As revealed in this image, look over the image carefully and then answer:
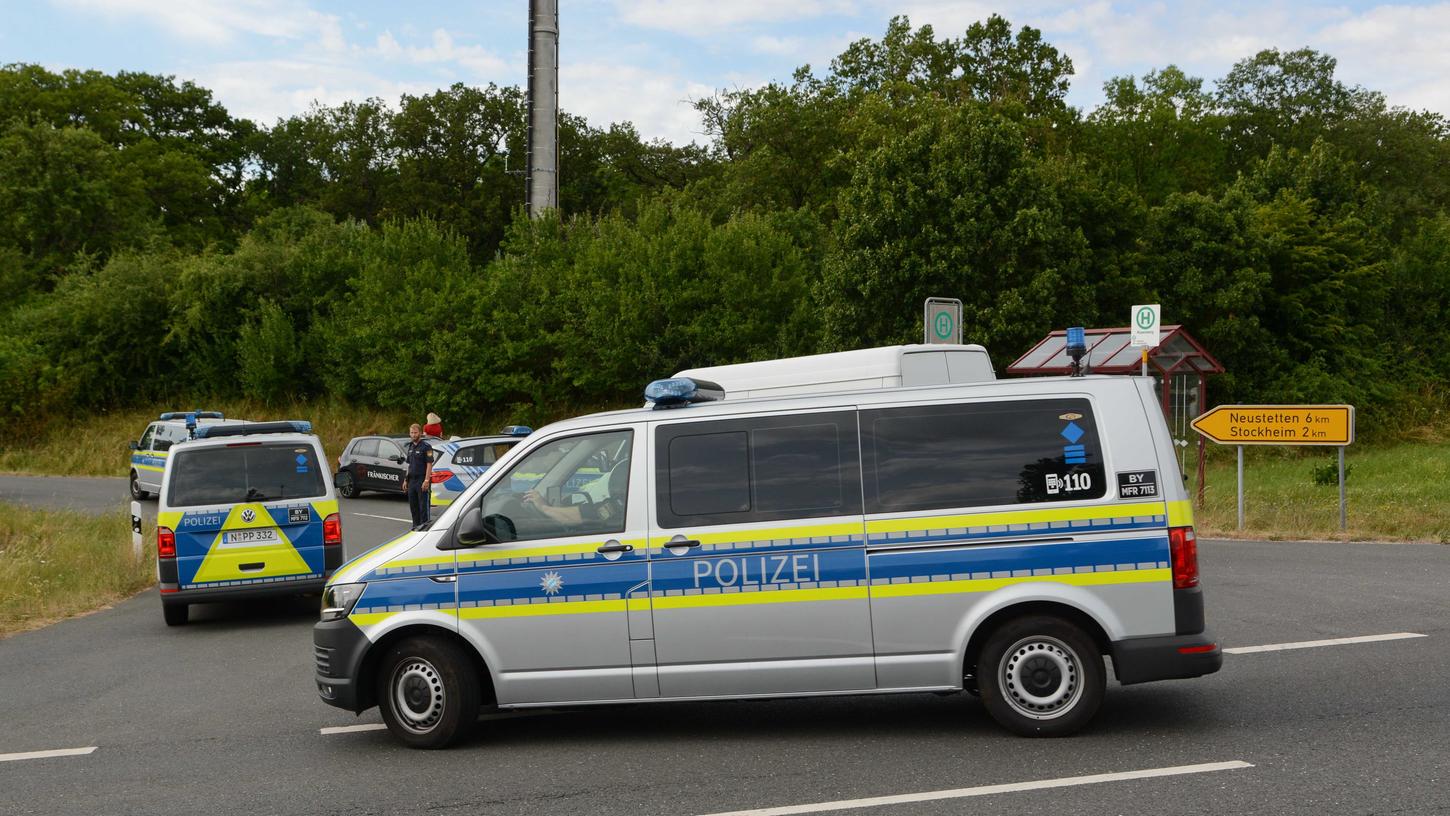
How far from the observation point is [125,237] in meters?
59.0

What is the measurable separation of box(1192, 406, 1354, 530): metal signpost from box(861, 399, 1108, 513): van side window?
12007mm

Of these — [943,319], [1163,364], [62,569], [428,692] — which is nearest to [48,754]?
[428,692]

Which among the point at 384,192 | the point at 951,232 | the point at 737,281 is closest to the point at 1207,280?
the point at 951,232

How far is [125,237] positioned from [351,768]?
192 feet

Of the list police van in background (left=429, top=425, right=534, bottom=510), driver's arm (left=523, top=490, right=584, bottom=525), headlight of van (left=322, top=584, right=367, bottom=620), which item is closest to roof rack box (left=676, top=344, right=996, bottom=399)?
driver's arm (left=523, top=490, right=584, bottom=525)

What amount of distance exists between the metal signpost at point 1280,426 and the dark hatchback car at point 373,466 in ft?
59.2

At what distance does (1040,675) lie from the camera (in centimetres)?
721

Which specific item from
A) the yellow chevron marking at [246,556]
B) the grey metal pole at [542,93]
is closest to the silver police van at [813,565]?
the yellow chevron marking at [246,556]

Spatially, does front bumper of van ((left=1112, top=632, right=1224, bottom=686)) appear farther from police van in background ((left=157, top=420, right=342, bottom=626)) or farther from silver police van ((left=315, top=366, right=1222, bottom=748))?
police van in background ((left=157, top=420, right=342, bottom=626))

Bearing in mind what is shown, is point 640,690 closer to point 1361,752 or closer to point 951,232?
point 1361,752

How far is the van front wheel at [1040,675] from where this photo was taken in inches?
281

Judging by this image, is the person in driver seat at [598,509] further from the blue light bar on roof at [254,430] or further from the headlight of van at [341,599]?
the blue light bar on roof at [254,430]

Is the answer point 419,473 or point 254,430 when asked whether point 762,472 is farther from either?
point 419,473

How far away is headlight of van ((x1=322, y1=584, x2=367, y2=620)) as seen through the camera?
25.2 ft
